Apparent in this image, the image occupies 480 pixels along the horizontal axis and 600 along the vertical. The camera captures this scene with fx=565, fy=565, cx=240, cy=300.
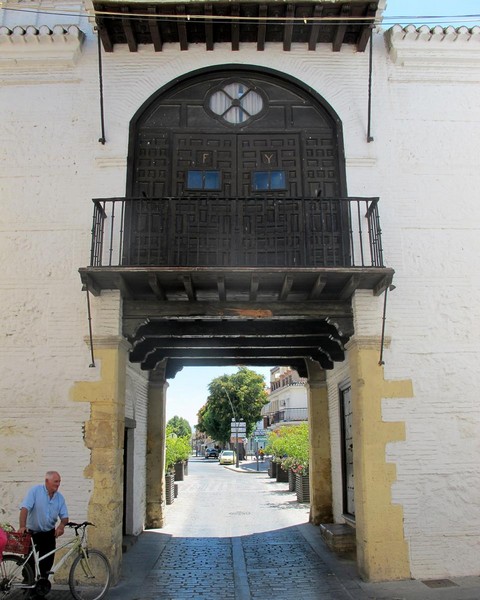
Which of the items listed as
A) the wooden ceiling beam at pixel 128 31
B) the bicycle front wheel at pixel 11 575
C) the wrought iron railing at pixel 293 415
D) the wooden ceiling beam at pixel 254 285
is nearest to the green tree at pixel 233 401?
the wrought iron railing at pixel 293 415

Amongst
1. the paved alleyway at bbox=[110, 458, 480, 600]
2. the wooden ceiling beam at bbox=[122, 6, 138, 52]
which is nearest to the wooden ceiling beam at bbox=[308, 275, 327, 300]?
the paved alleyway at bbox=[110, 458, 480, 600]

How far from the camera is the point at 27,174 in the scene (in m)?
8.57

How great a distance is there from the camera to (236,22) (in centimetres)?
872

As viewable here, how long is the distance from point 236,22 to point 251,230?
3345 millimetres

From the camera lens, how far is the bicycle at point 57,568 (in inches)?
234

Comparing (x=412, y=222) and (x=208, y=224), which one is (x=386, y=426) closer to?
(x=412, y=222)

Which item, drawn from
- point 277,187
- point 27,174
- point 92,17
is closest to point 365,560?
point 277,187

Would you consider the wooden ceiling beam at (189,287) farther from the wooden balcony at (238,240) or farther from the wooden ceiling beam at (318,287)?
the wooden ceiling beam at (318,287)

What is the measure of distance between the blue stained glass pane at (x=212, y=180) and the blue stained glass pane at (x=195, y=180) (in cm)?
9

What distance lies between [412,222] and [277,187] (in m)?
2.07

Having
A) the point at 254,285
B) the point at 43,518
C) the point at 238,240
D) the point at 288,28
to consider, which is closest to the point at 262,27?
the point at 288,28

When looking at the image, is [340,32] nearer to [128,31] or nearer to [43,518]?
[128,31]

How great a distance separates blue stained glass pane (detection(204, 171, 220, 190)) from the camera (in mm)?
8484

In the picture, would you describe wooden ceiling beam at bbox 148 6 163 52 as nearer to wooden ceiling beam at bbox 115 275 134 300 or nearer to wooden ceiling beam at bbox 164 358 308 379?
wooden ceiling beam at bbox 115 275 134 300
